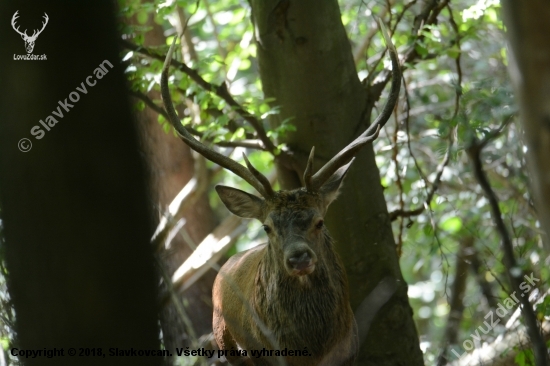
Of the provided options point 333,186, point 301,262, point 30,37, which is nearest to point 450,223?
point 333,186

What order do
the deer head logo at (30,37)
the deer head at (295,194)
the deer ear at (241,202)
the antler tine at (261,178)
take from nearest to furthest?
the deer head logo at (30,37) → the deer head at (295,194) → the antler tine at (261,178) → the deer ear at (241,202)

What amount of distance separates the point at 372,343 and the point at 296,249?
4.84 feet

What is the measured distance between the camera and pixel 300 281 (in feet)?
16.2

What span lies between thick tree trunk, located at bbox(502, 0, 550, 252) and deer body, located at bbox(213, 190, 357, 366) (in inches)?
122

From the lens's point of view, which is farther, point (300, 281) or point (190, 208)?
point (190, 208)

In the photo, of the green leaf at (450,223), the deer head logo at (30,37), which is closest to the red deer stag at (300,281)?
the deer head logo at (30,37)

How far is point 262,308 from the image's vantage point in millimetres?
5066

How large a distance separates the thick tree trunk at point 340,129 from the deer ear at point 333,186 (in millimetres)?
479

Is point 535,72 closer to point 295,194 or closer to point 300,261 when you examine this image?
point 300,261

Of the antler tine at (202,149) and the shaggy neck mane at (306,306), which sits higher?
the antler tine at (202,149)

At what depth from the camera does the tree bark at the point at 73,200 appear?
272cm

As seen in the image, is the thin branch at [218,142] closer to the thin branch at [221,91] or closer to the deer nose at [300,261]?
the thin branch at [221,91]

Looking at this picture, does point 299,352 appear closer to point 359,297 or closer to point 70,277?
point 359,297

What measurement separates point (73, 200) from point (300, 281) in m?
2.51
